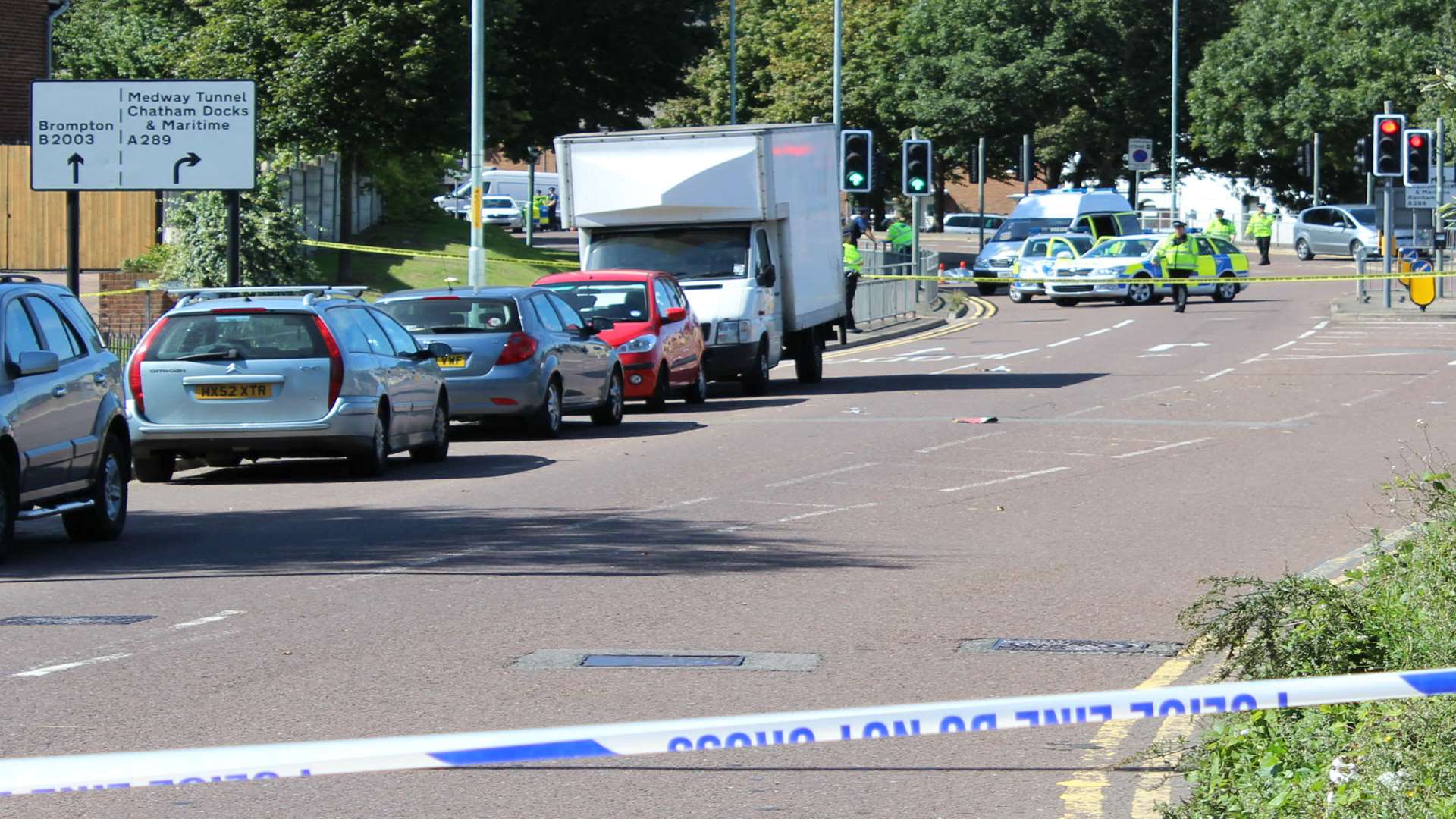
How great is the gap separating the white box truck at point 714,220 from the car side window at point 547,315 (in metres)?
3.82

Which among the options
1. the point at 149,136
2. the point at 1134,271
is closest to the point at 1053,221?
the point at 1134,271

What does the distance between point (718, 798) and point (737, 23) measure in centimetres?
8649

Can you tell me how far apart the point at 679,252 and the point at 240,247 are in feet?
31.3

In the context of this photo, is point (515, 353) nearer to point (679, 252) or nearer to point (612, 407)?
point (612, 407)

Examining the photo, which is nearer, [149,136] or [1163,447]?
[1163,447]

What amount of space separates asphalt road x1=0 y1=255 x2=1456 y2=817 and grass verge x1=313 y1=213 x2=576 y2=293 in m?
20.7

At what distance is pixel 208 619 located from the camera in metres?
9.21

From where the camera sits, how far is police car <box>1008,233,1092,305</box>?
44844mm

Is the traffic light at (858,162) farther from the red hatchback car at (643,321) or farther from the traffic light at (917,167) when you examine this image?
the red hatchback car at (643,321)

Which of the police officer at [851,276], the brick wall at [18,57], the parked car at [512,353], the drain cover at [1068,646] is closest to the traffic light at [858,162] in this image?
the police officer at [851,276]

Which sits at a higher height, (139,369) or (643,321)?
(643,321)

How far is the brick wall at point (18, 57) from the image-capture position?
42969 millimetres

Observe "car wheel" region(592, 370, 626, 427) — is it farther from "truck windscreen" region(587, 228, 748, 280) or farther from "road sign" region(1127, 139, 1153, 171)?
"road sign" region(1127, 139, 1153, 171)

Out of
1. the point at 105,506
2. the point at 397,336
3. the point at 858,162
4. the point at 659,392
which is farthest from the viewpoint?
the point at 858,162
